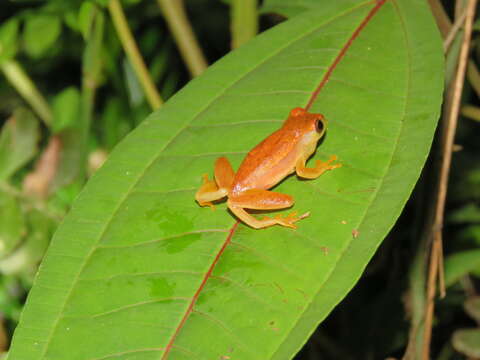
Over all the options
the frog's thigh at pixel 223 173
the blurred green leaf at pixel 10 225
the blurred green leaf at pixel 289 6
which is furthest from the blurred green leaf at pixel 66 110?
the frog's thigh at pixel 223 173

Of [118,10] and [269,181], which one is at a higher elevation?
[118,10]

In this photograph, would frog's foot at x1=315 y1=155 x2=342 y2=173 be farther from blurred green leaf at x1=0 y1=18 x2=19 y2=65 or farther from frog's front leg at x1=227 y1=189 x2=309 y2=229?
blurred green leaf at x1=0 y1=18 x2=19 y2=65

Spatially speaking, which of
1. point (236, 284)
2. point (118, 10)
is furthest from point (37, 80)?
point (236, 284)

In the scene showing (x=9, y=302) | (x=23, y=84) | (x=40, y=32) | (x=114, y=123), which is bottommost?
(x=9, y=302)

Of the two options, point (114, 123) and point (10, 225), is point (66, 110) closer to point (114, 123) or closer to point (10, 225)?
point (114, 123)

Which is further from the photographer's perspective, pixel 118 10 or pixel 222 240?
pixel 118 10

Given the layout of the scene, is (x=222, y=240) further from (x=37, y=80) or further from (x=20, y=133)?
(x=37, y=80)

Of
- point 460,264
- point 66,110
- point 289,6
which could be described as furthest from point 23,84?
point 460,264
